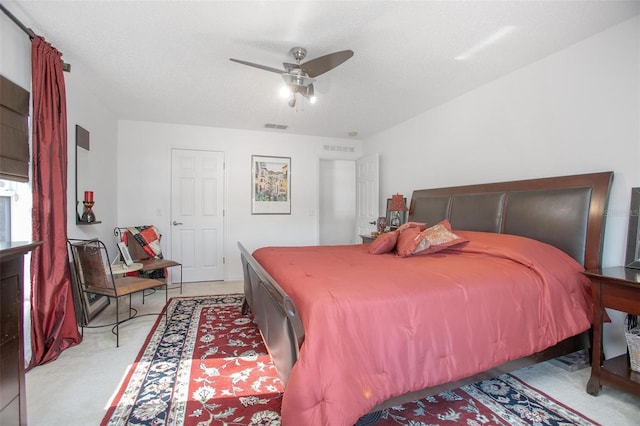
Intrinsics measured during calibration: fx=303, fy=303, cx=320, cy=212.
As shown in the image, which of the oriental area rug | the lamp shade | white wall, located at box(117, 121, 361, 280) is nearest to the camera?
the oriental area rug

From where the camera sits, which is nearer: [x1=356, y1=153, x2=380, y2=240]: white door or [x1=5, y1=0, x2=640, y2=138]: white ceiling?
[x1=5, y1=0, x2=640, y2=138]: white ceiling

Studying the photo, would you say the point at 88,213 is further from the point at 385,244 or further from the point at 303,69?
the point at 385,244

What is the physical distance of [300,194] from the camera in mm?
5496

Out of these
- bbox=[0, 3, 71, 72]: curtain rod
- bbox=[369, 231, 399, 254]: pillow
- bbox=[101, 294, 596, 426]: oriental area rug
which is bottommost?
bbox=[101, 294, 596, 426]: oriental area rug

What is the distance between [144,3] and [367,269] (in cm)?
229

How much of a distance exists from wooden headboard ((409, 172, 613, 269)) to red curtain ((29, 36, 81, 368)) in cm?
366

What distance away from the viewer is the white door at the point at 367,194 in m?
5.02

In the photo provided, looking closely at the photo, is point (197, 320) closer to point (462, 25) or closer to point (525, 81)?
point (462, 25)

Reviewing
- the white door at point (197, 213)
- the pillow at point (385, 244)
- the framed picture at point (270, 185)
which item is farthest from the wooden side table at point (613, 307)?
the white door at point (197, 213)

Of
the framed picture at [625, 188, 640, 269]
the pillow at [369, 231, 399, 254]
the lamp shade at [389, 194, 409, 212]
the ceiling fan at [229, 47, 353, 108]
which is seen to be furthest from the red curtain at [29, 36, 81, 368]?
the framed picture at [625, 188, 640, 269]

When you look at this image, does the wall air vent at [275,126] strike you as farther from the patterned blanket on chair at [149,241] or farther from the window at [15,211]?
the window at [15,211]

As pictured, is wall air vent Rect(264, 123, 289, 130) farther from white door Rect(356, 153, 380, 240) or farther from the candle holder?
A: the candle holder

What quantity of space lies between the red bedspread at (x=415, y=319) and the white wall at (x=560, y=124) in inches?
29.7

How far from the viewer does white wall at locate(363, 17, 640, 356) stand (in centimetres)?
216
